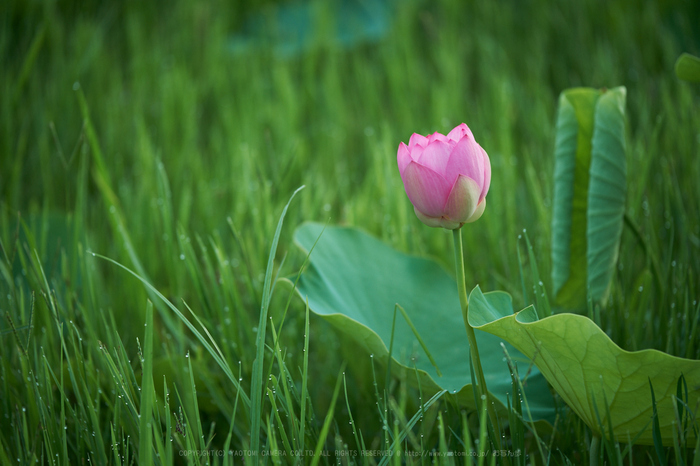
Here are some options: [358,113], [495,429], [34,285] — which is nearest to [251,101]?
[358,113]

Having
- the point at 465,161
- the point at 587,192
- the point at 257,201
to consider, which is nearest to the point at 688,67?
the point at 587,192

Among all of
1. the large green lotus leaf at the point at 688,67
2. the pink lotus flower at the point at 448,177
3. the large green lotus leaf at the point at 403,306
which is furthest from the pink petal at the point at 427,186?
the large green lotus leaf at the point at 688,67

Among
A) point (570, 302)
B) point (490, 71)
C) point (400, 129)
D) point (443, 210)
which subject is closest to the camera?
point (443, 210)

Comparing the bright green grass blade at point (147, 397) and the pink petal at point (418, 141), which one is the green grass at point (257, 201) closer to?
the bright green grass blade at point (147, 397)

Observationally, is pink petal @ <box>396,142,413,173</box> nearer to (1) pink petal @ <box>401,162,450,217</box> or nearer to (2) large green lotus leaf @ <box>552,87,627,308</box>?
(1) pink petal @ <box>401,162,450,217</box>

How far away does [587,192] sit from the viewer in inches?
26.8

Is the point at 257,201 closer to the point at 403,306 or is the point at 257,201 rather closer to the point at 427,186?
the point at 403,306

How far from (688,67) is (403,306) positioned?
48 cm

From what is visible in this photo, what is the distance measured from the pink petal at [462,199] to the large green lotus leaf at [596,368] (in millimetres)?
77

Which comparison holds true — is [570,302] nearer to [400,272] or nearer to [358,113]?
[400,272]

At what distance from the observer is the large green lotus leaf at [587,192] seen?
0.64 m

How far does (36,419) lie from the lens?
58 centimetres

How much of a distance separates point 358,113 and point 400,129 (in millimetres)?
199

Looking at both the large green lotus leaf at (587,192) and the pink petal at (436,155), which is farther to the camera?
the large green lotus leaf at (587,192)
